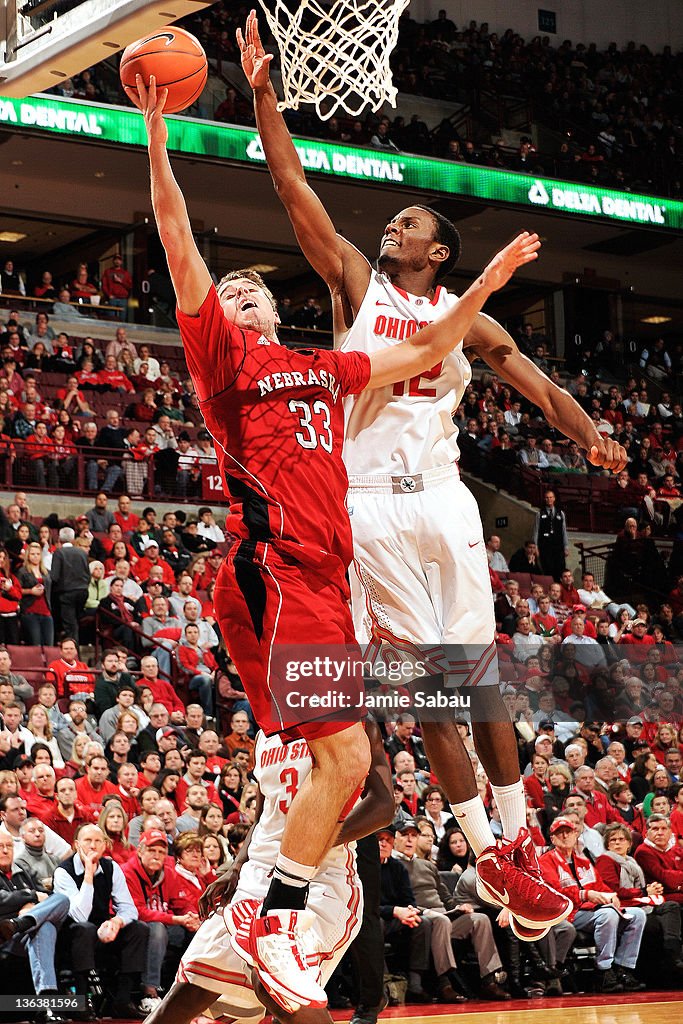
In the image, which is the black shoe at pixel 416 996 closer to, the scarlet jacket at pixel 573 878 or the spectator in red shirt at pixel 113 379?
the scarlet jacket at pixel 573 878

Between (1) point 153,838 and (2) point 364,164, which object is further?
(2) point 364,164

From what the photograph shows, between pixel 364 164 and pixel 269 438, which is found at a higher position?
pixel 364 164

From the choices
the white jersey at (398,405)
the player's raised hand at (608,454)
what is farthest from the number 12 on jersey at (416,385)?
the player's raised hand at (608,454)

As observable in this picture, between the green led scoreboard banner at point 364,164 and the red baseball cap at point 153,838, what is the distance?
10556 millimetres

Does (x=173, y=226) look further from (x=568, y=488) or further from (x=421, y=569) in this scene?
(x=568, y=488)

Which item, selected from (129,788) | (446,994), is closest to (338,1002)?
(446,994)

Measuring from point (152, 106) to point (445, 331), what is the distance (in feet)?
3.83

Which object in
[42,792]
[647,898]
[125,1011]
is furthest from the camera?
[647,898]

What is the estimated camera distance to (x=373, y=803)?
453cm

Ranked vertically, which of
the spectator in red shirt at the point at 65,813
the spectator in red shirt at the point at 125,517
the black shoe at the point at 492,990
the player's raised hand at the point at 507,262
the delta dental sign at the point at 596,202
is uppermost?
the delta dental sign at the point at 596,202

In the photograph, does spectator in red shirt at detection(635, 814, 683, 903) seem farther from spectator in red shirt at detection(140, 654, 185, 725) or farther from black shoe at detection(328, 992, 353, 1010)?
spectator in red shirt at detection(140, 654, 185, 725)

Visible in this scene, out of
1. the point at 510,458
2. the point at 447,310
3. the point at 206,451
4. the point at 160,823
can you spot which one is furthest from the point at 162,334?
the point at 447,310

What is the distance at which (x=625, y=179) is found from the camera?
21.2m

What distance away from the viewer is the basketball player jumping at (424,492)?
4.58m
